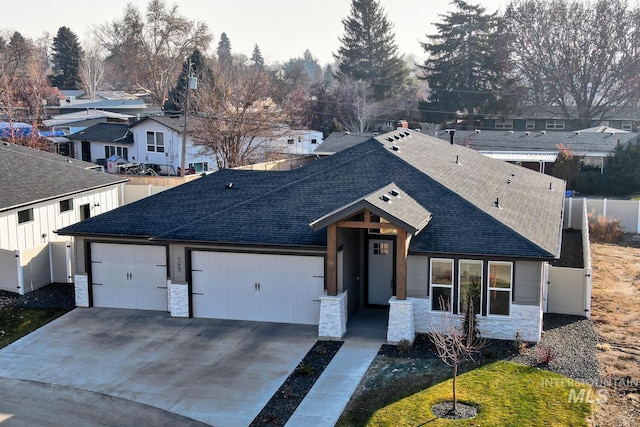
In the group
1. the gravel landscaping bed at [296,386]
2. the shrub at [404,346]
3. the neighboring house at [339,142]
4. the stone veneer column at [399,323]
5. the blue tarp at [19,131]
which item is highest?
the blue tarp at [19,131]

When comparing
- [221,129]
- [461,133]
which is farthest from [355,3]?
[221,129]

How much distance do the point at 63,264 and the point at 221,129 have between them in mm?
23699

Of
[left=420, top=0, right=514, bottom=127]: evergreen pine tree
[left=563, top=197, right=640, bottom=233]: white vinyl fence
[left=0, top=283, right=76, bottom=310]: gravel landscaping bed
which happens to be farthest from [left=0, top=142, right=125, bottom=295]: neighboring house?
[left=420, top=0, right=514, bottom=127]: evergreen pine tree

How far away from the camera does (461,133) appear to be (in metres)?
57.2

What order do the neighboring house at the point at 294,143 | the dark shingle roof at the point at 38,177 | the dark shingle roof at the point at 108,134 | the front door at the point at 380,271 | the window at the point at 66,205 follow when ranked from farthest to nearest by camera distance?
the dark shingle roof at the point at 108,134
the neighboring house at the point at 294,143
the window at the point at 66,205
the dark shingle roof at the point at 38,177
the front door at the point at 380,271

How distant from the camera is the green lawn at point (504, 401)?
42.6ft

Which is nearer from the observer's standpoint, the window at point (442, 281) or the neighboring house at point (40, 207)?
the window at point (442, 281)

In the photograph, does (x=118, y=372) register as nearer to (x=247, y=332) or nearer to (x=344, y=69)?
(x=247, y=332)

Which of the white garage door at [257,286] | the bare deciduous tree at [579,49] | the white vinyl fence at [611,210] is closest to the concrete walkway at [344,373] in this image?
the white garage door at [257,286]

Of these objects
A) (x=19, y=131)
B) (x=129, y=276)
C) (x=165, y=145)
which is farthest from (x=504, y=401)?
(x=19, y=131)

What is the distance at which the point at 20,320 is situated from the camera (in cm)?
2016

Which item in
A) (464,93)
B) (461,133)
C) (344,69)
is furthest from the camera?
(344,69)

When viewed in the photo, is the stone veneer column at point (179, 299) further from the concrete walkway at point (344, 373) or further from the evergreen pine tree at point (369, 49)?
the evergreen pine tree at point (369, 49)

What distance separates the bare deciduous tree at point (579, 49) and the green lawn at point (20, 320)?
63576 mm
